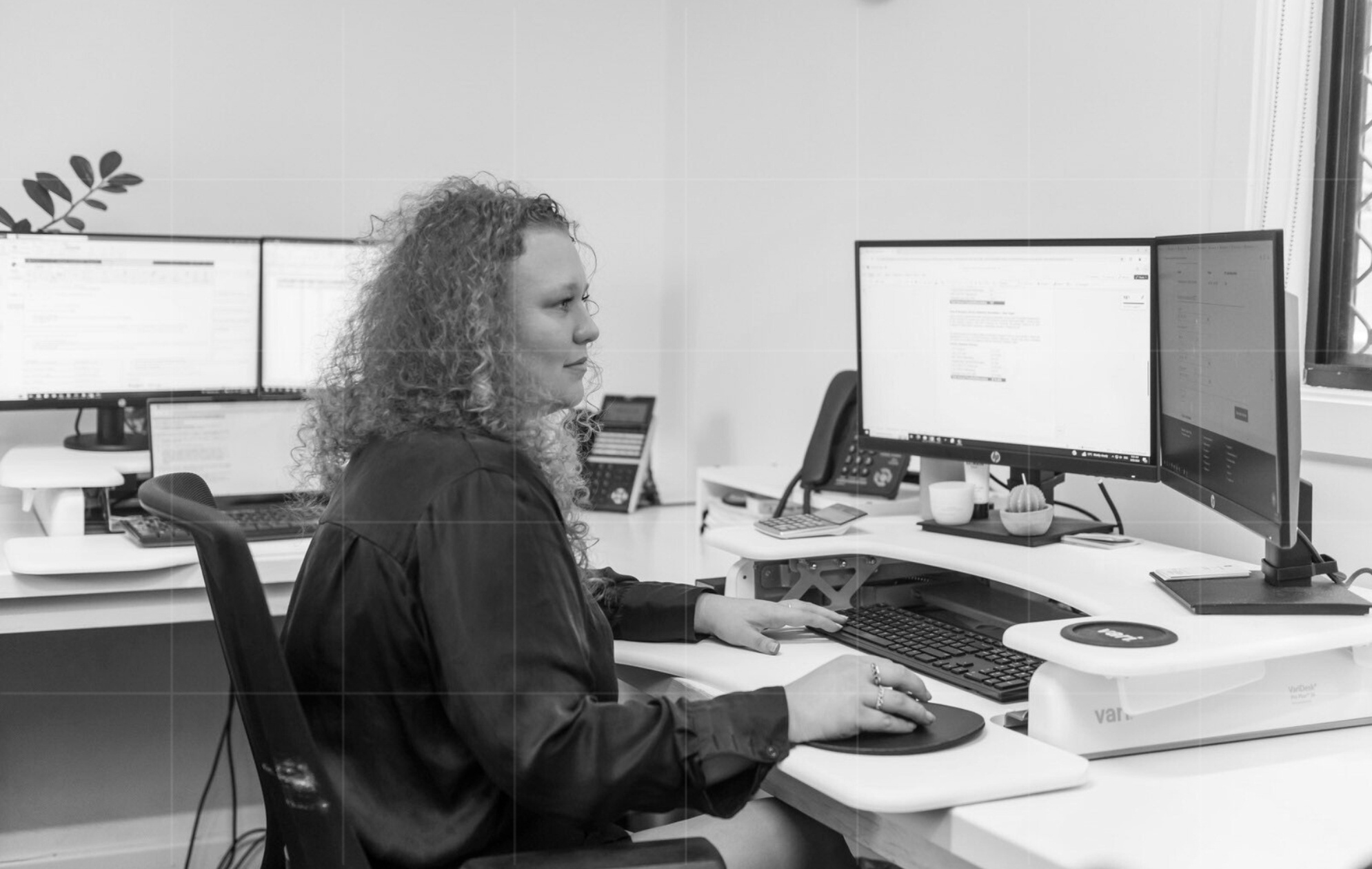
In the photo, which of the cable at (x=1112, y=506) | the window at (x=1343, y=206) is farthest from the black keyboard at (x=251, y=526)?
the window at (x=1343, y=206)

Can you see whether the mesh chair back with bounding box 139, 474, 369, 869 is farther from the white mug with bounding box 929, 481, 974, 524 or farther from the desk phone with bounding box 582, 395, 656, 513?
the desk phone with bounding box 582, 395, 656, 513

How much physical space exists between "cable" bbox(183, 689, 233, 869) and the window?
2049mm

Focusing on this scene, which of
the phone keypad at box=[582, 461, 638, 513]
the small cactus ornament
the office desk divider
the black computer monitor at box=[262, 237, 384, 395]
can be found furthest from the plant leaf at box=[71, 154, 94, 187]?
the office desk divider

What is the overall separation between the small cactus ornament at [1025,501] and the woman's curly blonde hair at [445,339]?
2.31 ft

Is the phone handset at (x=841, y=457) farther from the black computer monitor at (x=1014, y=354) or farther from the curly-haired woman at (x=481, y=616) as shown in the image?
the curly-haired woman at (x=481, y=616)

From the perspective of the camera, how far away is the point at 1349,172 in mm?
1668

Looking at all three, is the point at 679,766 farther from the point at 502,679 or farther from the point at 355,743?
the point at 355,743

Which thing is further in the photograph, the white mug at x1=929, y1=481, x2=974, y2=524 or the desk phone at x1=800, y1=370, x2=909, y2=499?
the desk phone at x1=800, y1=370, x2=909, y2=499

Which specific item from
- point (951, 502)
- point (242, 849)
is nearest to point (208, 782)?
point (242, 849)

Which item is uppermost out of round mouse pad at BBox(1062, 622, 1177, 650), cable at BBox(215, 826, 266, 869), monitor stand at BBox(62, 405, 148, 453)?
monitor stand at BBox(62, 405, 148, 453)

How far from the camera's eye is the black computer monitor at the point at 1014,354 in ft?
5.39

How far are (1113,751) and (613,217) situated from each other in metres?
2.29

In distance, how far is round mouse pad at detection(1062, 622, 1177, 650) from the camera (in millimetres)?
1171

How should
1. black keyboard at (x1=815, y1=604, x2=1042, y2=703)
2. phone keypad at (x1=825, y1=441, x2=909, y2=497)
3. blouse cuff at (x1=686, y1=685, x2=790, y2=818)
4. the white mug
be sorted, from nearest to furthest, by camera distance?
blouse cuff at (x1=686, y1=685, x2=790, y2=818) → black keyboard at (x1=815, y1=604, x2=1042, y2=703) → the white mug → phone keypad at (x1=825, y1=441, x2=909, y2=497)
